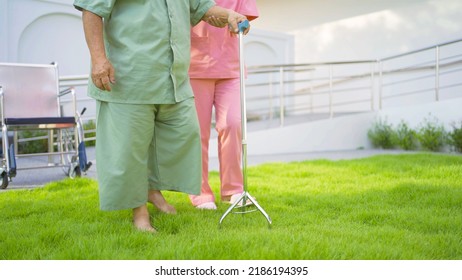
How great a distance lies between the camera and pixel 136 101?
6.12ft

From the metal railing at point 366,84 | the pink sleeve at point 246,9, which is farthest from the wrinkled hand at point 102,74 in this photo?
the metal railing at point 366,84

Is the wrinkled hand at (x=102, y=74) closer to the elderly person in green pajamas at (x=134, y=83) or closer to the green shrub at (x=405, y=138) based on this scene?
the elderly person in green pajamas at (x=134, y=83)

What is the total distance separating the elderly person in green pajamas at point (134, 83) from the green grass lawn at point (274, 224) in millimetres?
201

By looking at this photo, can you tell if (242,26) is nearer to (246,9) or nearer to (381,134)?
(246,9)

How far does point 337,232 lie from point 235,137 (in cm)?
81

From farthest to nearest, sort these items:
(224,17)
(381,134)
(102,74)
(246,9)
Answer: (381,134) < (246,9) < (224,17) < (102,74)

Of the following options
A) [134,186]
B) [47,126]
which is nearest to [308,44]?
[47,126]

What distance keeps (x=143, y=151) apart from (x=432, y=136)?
4.58m

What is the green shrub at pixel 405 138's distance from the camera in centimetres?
604

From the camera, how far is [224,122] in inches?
95.5

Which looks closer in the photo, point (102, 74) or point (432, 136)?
point (102, 74)

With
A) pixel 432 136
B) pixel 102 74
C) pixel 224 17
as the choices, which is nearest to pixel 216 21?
pixel 224 17

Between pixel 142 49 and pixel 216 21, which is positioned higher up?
pixel 216 21
